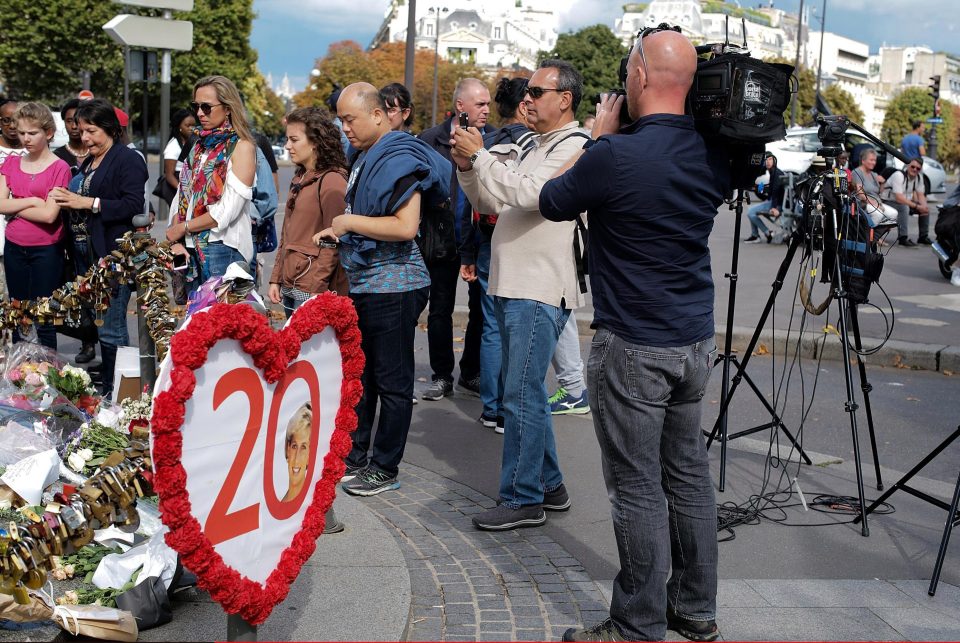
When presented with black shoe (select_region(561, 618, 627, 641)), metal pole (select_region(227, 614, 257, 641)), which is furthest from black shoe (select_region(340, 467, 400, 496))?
metal pole (select_region(227, 614, 257, 641))

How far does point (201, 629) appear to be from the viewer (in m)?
3.54

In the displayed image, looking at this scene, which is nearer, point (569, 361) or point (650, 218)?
point (650, 218)

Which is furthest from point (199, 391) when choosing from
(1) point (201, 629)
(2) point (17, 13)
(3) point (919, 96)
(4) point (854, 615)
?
(3) point (919, 96)

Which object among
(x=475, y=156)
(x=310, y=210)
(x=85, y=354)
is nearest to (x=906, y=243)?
(x=85, y=354)

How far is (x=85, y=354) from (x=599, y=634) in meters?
5.64

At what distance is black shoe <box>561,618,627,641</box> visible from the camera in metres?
3.49

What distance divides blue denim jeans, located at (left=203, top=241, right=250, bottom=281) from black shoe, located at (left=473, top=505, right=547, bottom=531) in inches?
91.4

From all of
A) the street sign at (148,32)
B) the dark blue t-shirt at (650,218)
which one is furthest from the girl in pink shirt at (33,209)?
the street sign at (148,32)

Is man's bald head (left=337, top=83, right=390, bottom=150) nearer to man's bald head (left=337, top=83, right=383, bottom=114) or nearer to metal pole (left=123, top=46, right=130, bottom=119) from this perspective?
man's bald head (left=337, top=83, right=383, bottom=114)

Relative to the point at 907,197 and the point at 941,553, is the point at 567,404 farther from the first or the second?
the point at 907,197

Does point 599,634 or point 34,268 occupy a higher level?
point 34,268

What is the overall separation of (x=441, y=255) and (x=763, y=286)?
28.5 ft

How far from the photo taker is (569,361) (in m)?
6.79

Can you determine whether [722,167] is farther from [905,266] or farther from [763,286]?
[905,266]
